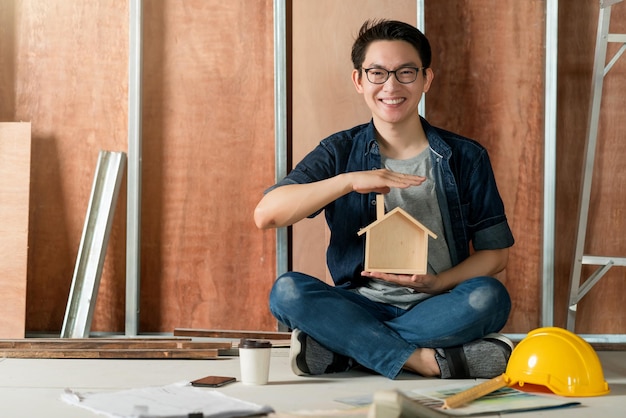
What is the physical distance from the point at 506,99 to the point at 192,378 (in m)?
1.92

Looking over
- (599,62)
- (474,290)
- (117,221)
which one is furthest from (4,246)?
(599,62)

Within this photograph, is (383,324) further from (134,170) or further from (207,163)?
(134,170)

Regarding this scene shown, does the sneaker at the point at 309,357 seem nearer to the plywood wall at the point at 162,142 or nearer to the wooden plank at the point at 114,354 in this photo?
the wooden plank at the point at 114,354

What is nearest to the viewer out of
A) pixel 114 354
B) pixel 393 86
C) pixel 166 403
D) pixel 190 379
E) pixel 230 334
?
pixel 166 403

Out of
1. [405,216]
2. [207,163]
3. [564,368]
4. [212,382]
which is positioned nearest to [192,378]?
[212,382]

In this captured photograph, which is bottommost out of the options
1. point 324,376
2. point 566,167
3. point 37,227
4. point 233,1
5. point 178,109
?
point 324,376

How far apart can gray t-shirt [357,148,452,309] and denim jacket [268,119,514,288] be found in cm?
2

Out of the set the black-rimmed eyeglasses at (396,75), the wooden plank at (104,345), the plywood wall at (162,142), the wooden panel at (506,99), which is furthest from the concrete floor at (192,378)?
the black-rimmed eyeglasses at (396,75)

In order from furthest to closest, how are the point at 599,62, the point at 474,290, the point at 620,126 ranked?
the point at 620,126, the point at 599,62, the point at 474,290

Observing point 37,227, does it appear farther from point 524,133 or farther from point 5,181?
point 524,133

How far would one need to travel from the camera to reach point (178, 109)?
11.7ft

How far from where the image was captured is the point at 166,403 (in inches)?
74.8

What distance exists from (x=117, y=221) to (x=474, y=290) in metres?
1.83

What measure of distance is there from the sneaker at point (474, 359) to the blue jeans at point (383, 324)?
0.03m
